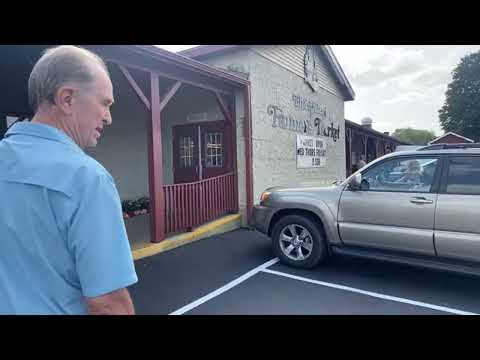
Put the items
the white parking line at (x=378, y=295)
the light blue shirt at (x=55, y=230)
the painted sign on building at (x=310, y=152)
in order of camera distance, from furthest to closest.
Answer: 1. the painted sign on building at (x=310, y=152)
2. the white parking line at (x=378, y=295)
3. the light blue shirt at (x=55, y=230)

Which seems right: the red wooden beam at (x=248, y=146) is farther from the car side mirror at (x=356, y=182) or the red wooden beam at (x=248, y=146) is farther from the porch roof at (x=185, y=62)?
the car side mirror at (x=356, y=182)

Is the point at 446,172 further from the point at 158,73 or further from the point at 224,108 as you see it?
the point at 224,108

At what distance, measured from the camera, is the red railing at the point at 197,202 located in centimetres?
605

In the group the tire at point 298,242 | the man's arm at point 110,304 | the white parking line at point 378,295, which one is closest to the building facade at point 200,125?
the tire at point 298,242

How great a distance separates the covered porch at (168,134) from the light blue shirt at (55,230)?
3.94m

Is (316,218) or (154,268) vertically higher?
Result: (316,218)

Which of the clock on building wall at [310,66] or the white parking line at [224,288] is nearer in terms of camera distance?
the white parking line at [224,288]

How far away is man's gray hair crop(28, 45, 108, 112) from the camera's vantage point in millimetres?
977

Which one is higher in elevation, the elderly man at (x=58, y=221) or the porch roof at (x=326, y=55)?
the porch roof at (x=326, y=55)

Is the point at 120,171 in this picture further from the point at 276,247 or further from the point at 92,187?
the point at 92,187

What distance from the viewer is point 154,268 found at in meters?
4.88

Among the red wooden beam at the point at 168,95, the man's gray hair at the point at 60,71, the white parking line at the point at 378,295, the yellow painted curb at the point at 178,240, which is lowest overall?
the white parking line at the point at 378,295

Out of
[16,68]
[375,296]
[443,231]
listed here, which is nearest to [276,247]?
[375,296]
